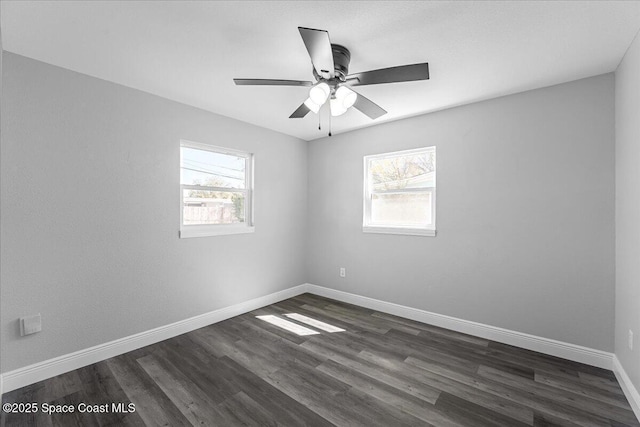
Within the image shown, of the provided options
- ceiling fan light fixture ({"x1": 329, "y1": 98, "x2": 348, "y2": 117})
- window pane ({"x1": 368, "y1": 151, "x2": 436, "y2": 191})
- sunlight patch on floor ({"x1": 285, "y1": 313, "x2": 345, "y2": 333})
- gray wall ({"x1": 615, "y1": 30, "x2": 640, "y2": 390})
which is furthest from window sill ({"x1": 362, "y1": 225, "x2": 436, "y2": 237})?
ceiling fan light fixture ({"x1": 329, "y1": 98, "x2": 348, "y2": 117})

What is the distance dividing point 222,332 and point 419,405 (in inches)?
82.4

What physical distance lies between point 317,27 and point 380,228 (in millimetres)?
2531

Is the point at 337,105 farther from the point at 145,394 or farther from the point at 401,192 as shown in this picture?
the point at 145,394

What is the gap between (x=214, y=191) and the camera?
11.2 ft

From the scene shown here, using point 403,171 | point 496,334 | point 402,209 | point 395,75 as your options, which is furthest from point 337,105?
point 496,334

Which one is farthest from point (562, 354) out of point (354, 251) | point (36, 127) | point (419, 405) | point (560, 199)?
point (36, 127)

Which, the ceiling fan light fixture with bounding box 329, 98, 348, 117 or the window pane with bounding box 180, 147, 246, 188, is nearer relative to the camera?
the ceiling fan light fixture with bounding box 329, 98, 348, 117

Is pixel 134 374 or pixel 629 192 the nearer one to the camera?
pixel 629 192

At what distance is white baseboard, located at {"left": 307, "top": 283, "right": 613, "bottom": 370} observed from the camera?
2383 mm

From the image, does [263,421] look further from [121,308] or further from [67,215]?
[67,215]

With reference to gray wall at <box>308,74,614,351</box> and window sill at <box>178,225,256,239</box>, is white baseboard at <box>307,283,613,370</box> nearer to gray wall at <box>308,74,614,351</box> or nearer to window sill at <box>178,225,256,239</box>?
gray wall at <box>308,74,614,351</box>

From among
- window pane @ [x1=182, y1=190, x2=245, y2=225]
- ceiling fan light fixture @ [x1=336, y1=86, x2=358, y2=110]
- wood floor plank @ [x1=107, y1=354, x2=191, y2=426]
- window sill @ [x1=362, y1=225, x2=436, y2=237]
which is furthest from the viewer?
window sill @ [x1=362, y1=225, x2=436, y2=237]

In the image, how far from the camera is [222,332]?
9.94 feet

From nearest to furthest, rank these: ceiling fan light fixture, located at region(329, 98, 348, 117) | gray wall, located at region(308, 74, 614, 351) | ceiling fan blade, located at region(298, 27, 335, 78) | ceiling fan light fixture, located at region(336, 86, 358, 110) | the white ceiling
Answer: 1. ceiling fan blade, located at region(298, 27, 335, 78)
2. the white ceiling
3. ceiling fan light fixture, located at region(336, 86, 358, 110)
4. ceiling fan light fixture, located at region(329, 98, 348, 117)
5. gray wall, located at region(308, 74, 614, 351)
